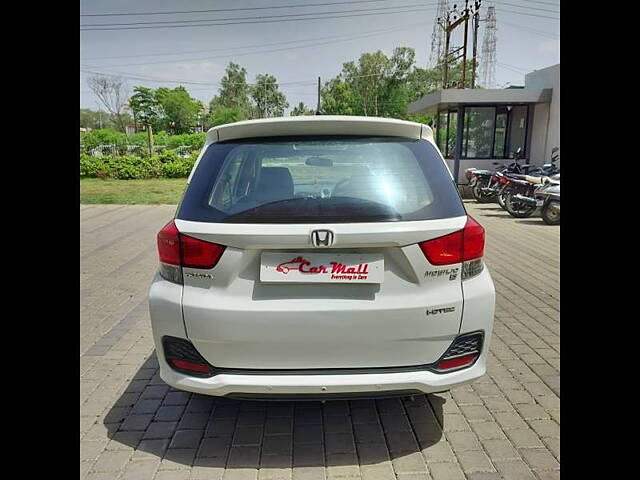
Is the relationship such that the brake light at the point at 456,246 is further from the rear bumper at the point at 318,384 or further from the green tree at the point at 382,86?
the green tree at the point at 382,86

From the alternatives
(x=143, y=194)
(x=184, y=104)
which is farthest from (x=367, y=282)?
(x=184, y=104)

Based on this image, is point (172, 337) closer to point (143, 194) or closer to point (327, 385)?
point (327, 385)

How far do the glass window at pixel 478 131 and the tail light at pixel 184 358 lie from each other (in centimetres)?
1430

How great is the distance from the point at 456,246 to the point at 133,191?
1578cm

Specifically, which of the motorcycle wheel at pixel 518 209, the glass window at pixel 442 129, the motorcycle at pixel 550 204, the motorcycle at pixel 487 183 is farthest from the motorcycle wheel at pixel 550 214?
the glass window at pixel 442 129

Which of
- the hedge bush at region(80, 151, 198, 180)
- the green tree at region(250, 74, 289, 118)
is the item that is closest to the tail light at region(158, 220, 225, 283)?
the hedge bush at region(80, 151, 198, 180)

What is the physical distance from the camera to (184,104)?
226ft

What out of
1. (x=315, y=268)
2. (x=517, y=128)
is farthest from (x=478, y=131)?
(x=315, y=268)

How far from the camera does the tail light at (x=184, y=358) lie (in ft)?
7.09

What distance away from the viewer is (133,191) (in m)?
16.0

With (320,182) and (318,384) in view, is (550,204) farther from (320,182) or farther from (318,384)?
(318,384)

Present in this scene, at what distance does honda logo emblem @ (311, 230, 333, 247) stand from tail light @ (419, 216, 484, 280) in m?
0.42
